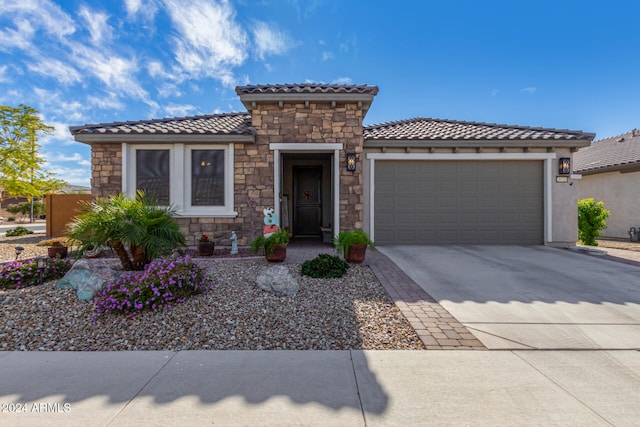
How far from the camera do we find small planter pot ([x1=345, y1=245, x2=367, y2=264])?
5.50 m

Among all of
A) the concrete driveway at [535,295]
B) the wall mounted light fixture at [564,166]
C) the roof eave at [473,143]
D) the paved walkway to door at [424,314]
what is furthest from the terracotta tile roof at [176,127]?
the wall mounted light fixture at [564,166]

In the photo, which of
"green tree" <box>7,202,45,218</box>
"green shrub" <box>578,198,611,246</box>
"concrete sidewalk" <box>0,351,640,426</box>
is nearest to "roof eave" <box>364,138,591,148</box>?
"green shrub" <box>578,198,611,246</box>

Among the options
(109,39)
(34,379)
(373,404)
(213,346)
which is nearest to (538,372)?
(373,404)

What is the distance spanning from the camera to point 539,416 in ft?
5.86

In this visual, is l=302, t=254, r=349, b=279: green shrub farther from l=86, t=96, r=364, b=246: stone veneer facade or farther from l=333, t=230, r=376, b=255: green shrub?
l=86, t=96, r=364, b=246: stone veneer facade

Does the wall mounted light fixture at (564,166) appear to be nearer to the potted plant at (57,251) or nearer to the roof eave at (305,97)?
the roof eave at (305,97)

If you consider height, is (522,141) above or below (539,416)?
above

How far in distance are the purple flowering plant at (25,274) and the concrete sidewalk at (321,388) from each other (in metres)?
2.07

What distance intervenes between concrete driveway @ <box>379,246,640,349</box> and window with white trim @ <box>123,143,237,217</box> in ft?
15.2

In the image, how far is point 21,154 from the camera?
41.2ft

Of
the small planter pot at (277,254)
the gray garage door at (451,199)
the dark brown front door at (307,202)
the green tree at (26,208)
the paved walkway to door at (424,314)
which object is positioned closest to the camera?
the paved walkway to door at (424,314)

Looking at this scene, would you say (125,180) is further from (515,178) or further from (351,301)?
(515,178)

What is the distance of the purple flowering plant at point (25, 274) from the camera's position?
158 inches

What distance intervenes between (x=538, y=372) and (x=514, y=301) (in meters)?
1.78
